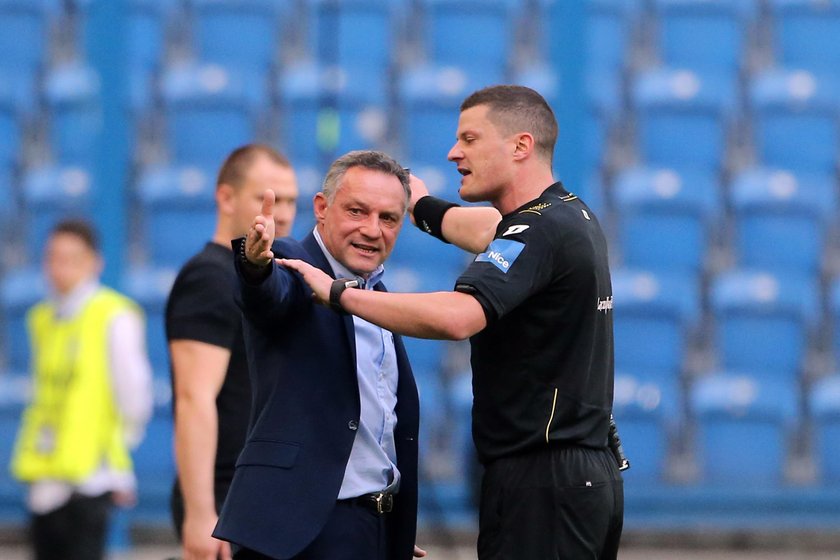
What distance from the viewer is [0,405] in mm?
8125

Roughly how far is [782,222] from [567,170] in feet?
4.65

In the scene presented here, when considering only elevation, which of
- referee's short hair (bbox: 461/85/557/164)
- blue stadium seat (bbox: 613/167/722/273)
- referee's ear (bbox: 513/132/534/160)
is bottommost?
referee's ear (bbox: 513/132/534/160)

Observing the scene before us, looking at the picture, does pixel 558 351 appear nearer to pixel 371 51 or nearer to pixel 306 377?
pixel 306 377

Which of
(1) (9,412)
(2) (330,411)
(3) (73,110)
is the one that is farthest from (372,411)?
(3) (73,110)

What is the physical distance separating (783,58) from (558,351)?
595cm

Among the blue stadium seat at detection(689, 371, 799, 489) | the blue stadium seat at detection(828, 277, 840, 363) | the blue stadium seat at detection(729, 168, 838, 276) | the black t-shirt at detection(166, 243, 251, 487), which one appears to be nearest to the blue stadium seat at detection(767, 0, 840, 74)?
the blue stadium seat at detection(729, 168, 838, 276)

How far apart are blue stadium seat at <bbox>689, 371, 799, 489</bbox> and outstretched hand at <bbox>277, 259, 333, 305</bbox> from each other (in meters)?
5.10

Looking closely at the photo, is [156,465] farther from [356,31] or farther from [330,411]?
[330,411]

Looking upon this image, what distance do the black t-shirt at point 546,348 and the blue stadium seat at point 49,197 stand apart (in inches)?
204

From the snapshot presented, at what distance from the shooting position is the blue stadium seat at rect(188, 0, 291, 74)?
886 cm

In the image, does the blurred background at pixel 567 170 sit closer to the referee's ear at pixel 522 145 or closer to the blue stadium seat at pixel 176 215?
the blue stadium seat at pixel 176 215

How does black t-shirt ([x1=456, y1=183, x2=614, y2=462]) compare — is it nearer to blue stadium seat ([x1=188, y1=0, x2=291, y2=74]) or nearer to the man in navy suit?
the man in navy suit

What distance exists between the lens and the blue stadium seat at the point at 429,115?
8.70m

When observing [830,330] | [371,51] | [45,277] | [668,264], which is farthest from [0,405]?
[830,330]
